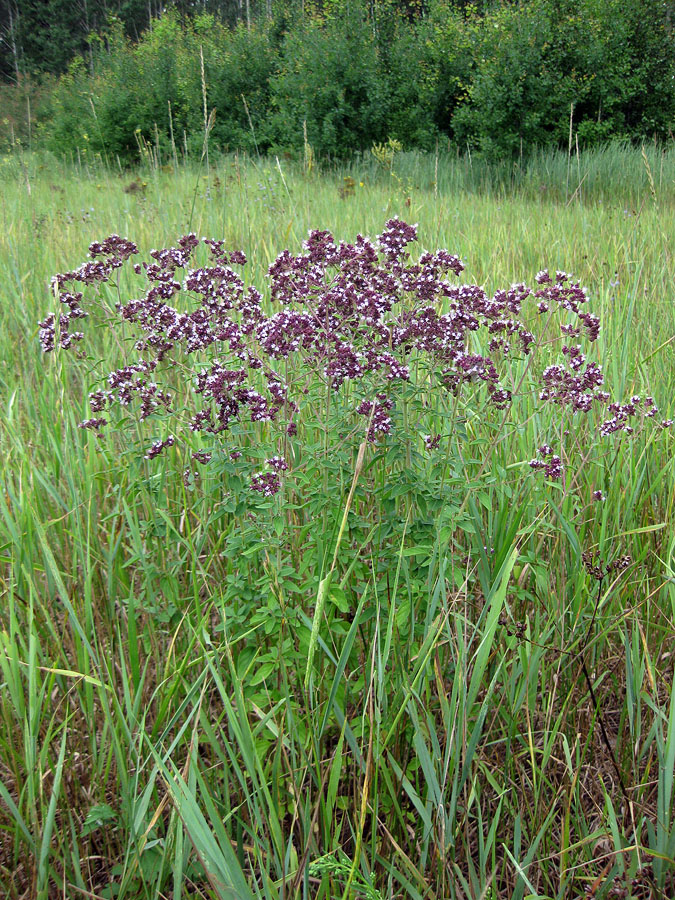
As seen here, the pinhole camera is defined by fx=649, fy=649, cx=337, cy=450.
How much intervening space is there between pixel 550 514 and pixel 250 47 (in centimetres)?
2097

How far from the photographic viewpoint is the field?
1398mm

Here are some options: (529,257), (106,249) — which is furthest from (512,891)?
(529,257)

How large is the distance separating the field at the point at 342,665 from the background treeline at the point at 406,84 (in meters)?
7.00

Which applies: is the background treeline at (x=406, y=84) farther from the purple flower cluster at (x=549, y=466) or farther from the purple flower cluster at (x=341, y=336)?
the purple flower cluster at (x=549, y=466)

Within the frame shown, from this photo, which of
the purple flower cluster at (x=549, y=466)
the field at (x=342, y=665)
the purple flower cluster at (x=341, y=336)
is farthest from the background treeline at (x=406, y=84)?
the purple flower cluster at (x=549, y=466)

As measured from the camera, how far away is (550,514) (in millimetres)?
2283

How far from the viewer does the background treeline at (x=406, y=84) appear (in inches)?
→ 481

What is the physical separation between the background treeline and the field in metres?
7.00

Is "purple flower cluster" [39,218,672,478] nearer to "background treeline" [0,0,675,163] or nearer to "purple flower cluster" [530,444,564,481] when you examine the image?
"purple flower cluster" [530,444,564,481]

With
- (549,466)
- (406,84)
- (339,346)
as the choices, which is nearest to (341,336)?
(339,346)

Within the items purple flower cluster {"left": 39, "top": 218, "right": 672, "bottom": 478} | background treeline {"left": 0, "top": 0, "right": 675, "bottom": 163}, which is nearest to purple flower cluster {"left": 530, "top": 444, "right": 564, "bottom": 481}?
purple flower cluster {"left": 39, "top": 218, "right": 672, "bottom": 478}

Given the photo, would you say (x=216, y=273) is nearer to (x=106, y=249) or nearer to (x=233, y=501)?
(x=106, y=249)

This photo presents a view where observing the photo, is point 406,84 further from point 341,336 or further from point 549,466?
point 549,466

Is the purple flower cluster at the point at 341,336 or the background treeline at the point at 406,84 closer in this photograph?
the purple flower cluster at the point at 341,336
